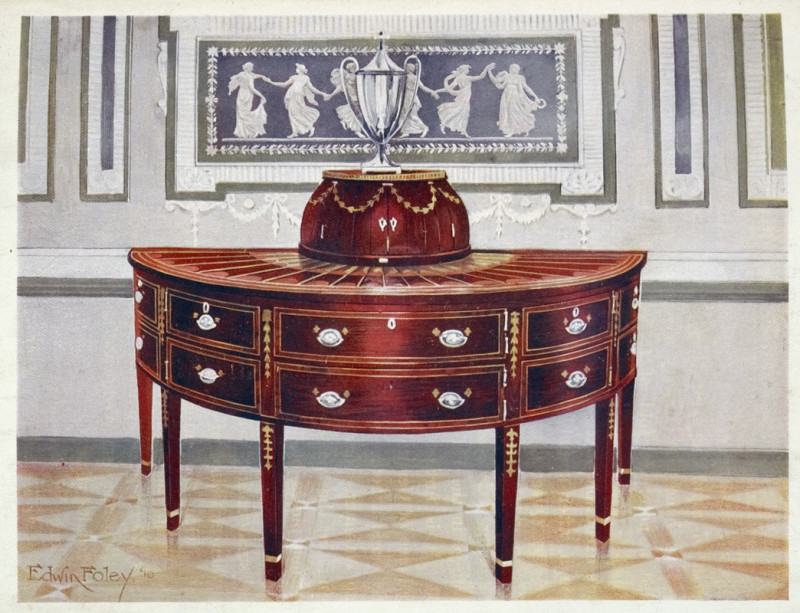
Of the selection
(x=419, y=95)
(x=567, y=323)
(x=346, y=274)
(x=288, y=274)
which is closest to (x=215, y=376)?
(x=288, y=274)

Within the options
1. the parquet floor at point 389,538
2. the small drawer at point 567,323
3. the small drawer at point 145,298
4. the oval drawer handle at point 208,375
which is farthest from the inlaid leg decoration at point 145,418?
the small drawer at point 567,323

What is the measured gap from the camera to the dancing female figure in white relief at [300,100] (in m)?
3.51

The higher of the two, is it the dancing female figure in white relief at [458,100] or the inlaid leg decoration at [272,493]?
the dancing female figure in white relief at [458,100]

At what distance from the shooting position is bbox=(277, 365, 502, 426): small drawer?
2803mm

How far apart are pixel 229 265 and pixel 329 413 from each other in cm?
60

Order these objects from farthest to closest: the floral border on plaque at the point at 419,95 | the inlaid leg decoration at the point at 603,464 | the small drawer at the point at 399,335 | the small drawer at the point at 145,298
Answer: the floral border on plaque at the point at 419,95, the inlaid leg decoration at the point at 603,464, the small drawer at the point at 145,298, the small drawer at the point at 399,335

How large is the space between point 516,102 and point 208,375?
129cm

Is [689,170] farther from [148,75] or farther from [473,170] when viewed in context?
[148,75]

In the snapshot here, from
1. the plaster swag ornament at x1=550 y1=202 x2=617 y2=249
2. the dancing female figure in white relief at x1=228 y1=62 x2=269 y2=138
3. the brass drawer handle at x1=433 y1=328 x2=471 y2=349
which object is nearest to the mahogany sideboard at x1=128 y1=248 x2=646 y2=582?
the brass drawer handle at x1=433 y1=328 x2=471 y2=349

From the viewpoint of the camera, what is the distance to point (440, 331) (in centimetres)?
279

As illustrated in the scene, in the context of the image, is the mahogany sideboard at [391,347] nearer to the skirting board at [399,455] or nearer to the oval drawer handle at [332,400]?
the oval drawer handle at [332,400]

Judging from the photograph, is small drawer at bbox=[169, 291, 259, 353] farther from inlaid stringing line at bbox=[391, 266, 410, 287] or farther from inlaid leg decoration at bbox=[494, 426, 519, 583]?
inlaid leg decoration at bbox=[494, 426, 519, 583]

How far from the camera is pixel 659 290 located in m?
3.60

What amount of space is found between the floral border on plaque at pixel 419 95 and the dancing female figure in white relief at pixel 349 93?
18 millimetres
